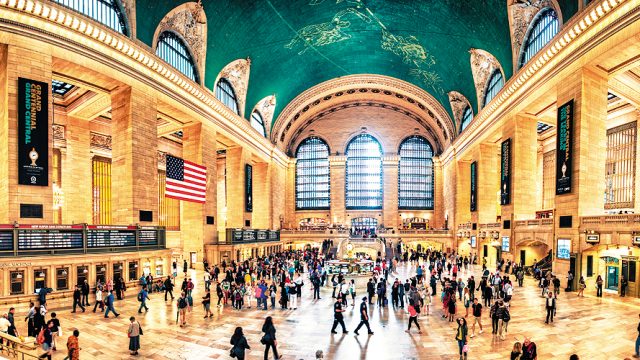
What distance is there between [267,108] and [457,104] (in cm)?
1809

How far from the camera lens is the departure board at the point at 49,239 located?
1158cm

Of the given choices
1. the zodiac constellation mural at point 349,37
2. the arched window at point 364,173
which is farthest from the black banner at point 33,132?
the arched window at point 364,173

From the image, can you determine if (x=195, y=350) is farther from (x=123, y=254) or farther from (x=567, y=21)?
(x=567, y=21)

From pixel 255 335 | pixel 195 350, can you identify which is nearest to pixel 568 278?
pixel 255 335

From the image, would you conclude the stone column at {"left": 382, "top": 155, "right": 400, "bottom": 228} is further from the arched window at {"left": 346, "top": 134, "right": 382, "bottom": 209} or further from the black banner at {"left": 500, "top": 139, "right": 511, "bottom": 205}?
the black banner at {"left": 500, "top": 139, "right": 511, "bottom": 205}

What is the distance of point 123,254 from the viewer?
1459cm

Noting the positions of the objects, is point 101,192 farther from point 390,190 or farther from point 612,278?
point 390,190

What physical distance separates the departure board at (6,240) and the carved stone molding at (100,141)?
15.1 meters

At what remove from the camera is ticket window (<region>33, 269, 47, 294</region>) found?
11.7 meters

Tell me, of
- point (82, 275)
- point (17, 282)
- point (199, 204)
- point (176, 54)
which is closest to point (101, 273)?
point (82, 275)

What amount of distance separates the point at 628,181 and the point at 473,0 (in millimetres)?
15230

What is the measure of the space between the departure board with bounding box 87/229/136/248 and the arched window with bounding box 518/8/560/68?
70.5 ft

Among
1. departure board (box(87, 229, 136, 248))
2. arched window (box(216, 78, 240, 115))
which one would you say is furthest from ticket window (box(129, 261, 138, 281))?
arched window (box(216, 78, 240, 115))

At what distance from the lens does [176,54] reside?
21594 mm
